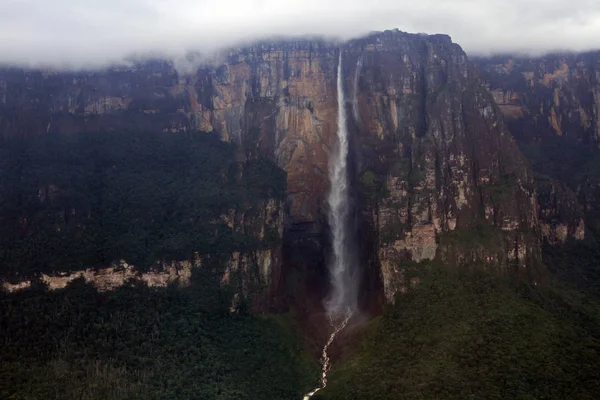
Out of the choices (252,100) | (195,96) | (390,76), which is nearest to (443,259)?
(390,76)

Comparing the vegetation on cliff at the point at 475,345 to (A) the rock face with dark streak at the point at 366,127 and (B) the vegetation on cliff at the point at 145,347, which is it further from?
(B) the vegetation on cliff at the point at 145,347

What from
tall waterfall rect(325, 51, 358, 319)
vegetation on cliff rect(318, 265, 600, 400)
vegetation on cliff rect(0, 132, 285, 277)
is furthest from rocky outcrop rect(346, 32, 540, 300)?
vegetation on cliff rect(0, 132, 285, 277)

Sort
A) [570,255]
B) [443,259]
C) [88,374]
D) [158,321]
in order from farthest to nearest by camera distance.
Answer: [570,255] → [443,259] → [158,321] → [88,374]

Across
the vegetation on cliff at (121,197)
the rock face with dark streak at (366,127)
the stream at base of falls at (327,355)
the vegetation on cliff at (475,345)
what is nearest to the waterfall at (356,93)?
the rock face with dark streak at (366,127)

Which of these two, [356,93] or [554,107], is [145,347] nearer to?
[356,93]

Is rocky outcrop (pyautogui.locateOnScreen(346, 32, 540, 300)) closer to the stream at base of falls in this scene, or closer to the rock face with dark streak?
the rock face with dark streak

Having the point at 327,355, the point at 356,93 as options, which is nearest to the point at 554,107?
the point at 356,93

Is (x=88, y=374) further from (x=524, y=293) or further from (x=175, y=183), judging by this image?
(x=524, y=293)
